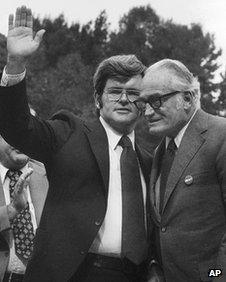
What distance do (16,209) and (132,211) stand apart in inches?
44.7

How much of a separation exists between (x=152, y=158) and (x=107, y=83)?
69cm

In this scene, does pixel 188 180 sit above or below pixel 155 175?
above

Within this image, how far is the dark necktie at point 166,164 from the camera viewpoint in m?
4.01

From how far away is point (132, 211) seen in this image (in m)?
4.08

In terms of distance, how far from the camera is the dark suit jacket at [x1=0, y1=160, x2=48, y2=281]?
15.6 feet

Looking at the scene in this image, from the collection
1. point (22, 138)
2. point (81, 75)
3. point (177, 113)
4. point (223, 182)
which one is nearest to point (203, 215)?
point (223, 182)

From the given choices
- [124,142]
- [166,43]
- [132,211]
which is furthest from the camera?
[166,43]

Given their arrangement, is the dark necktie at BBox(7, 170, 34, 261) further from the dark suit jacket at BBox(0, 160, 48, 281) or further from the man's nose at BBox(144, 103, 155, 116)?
the man's nose at BBox(144, 103, 155, 116)

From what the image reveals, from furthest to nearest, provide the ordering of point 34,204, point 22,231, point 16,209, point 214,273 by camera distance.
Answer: point 34,204, point 22,231, point 16,209, point 214,273

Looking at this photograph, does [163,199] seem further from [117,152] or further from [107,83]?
[107,83]

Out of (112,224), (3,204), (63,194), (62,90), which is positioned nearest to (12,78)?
(63,194)

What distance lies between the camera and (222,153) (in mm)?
3783

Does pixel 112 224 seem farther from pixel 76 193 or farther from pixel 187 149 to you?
pixel 187 149

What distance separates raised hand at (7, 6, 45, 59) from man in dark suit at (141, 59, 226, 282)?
0.91m
